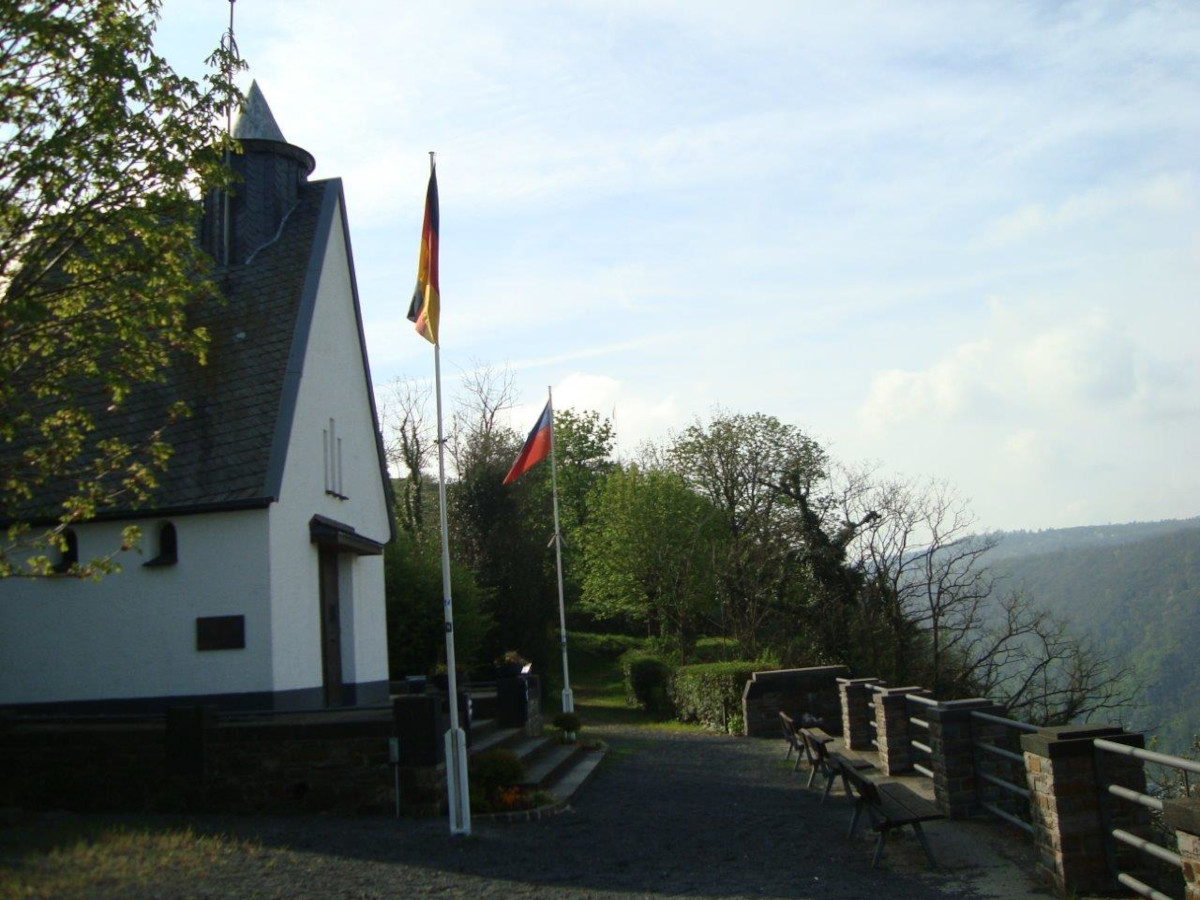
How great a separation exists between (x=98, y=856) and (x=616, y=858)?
4.21 m

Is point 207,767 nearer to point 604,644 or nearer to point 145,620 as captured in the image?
point 145,620

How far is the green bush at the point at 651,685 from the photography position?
1211 inches

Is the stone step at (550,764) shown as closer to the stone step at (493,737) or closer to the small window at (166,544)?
the stone step at (493,737)

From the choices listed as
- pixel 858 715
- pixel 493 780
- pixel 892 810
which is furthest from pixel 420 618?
pixel 892 810

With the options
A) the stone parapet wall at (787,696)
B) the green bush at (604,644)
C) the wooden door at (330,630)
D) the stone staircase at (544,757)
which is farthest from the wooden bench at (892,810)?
the green bush at (604,644)

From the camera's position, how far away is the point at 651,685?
31703 mm

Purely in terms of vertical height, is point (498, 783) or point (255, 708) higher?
point (255, 708)

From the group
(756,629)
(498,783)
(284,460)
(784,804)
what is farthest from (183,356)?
(756,629)

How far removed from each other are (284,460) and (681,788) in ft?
21.7

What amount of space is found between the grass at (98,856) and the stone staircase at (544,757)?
4.06 m

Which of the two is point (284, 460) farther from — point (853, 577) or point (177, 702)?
point (853, 577)

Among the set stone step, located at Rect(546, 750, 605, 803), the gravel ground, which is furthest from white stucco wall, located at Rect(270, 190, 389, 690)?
the gravel ground

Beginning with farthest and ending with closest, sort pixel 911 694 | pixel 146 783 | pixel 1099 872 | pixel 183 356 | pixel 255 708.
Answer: pixel 183 356 < pixel 255 708 < pixel 911 694 < pixel 146 783 < pixel 1099 872

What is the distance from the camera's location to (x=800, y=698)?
22000mm
